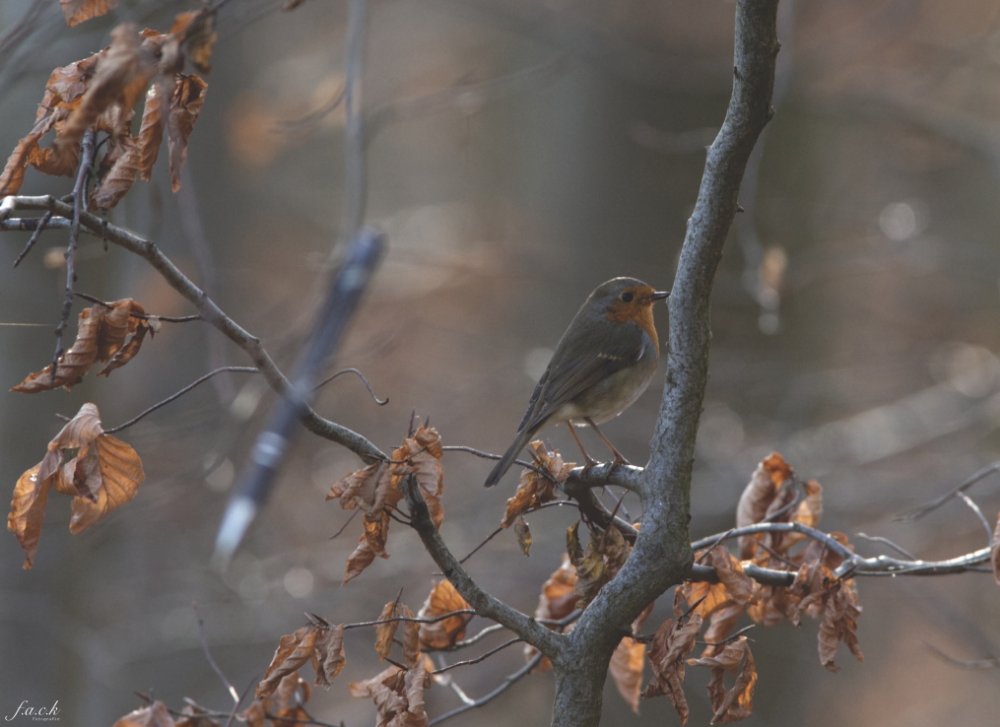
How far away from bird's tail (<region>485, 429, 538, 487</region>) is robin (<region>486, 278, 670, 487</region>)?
6 cm

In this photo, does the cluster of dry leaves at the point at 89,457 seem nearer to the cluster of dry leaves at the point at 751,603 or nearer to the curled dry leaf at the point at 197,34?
the curled dry leaf at the point at 197,34

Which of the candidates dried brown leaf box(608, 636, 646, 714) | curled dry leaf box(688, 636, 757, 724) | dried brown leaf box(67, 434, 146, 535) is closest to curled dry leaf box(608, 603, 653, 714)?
dried brown leaf box(608, 636, 646, 714)

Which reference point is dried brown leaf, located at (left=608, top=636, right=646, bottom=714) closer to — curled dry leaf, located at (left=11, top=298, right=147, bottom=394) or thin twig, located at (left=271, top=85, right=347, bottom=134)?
curled dry leaf, located at (left=11, top=298, right=147, bottom=394)

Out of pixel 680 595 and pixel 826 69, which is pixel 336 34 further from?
pixel 680 595

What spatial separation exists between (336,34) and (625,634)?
8649 millimetres

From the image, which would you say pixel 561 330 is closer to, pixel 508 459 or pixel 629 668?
pixel 508 459

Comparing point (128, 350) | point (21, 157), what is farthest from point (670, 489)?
point (21, 157)

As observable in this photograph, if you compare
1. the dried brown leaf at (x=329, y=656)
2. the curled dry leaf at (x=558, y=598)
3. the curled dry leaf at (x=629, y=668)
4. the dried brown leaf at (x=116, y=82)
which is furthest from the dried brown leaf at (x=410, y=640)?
the dried brown leaf at (x=116, y=82)

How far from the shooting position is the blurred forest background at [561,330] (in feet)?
13.6

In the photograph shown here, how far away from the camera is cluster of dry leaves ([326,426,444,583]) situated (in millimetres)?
1429

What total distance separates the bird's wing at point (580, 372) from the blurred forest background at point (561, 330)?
0.72 metres

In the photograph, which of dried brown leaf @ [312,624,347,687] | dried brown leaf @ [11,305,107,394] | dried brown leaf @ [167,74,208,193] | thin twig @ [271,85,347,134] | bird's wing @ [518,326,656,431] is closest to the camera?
dried brown leaf @ [167,74,208,193]

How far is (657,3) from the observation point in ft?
18.6

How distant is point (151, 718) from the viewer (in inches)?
63.7
